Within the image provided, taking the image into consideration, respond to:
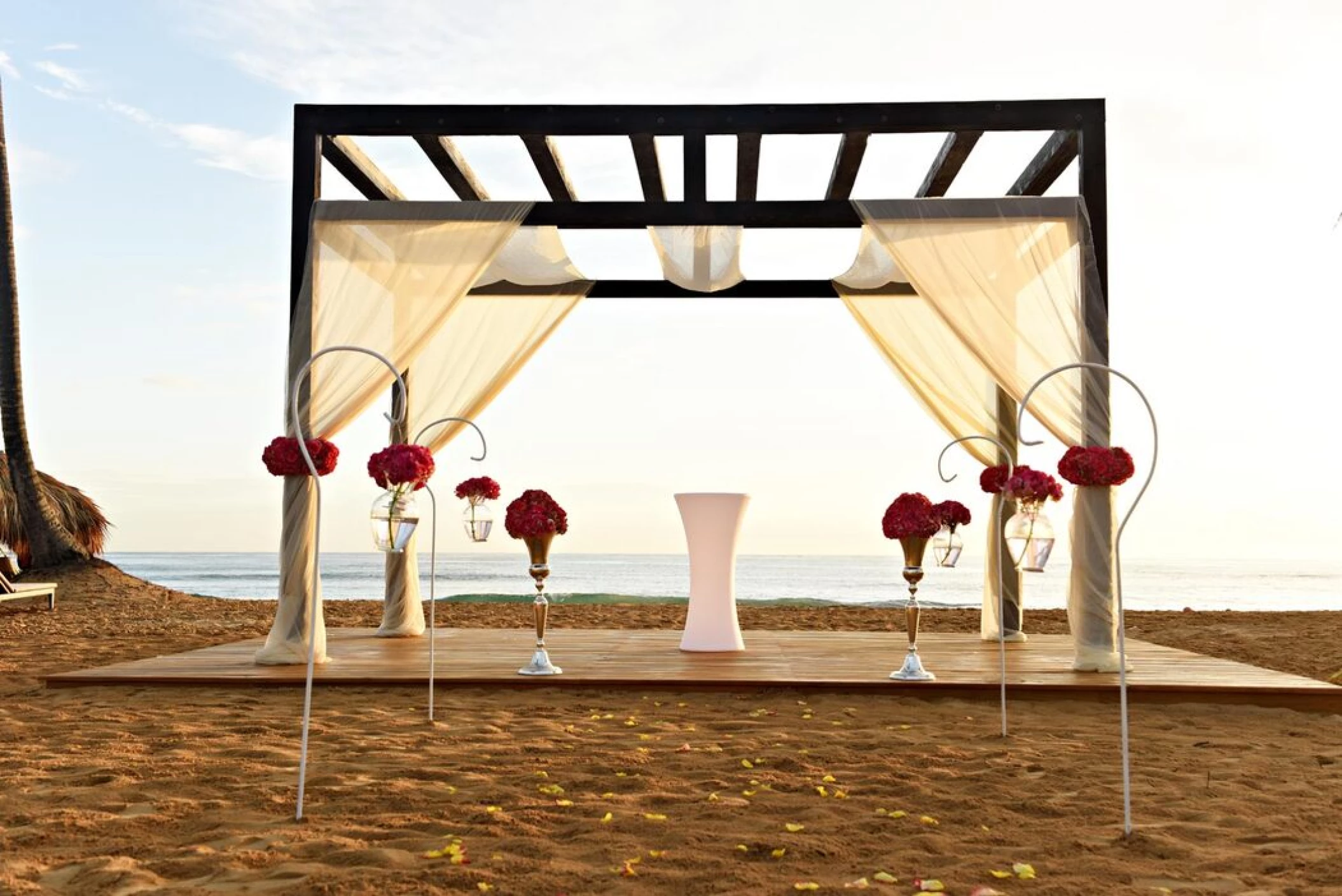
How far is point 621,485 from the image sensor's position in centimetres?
2170

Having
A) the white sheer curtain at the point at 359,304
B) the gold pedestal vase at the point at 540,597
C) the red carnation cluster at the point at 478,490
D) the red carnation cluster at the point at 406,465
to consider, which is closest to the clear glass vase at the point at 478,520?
the red carnation cluster at the point at 478,490

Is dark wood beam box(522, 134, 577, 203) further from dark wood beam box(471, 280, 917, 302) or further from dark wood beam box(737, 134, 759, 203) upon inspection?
dark wood beam box(737, 134, 759, 203)

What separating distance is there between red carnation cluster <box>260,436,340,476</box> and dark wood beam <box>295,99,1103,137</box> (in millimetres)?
1870

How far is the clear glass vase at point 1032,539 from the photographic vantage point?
3.18 m

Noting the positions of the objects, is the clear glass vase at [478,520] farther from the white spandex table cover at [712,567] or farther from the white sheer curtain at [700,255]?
the white sheer curtain at [700,255]

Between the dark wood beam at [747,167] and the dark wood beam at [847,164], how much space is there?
48cm

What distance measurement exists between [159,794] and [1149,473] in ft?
10.2

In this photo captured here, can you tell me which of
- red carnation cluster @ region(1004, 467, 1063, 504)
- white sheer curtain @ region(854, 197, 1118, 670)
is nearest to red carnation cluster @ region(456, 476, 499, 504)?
white sheer curtain @ region(854, 197, 1118, 670)

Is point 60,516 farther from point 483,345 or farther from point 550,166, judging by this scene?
point 550,166

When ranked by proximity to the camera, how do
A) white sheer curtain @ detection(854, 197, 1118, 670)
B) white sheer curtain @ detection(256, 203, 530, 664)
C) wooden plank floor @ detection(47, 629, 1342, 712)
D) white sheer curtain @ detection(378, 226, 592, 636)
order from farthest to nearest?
1. white sheer curtain @ detection(378, 226, 592, 636)
2. white sheer curtain @ detection(256, 203, 530, 664)
3. white sheer curtain @ detection(854, 197, 1118, 670)
4. wooden plank floor @ detection(47, 629, 1342, 712)

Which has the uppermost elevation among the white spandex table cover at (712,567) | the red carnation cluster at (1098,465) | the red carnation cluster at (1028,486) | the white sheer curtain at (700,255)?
the white sheer curtain at (700,255)

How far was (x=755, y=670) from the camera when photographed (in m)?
5.66

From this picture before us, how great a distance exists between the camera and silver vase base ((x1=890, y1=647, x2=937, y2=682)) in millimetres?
5250

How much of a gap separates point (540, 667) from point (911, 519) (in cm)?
203
